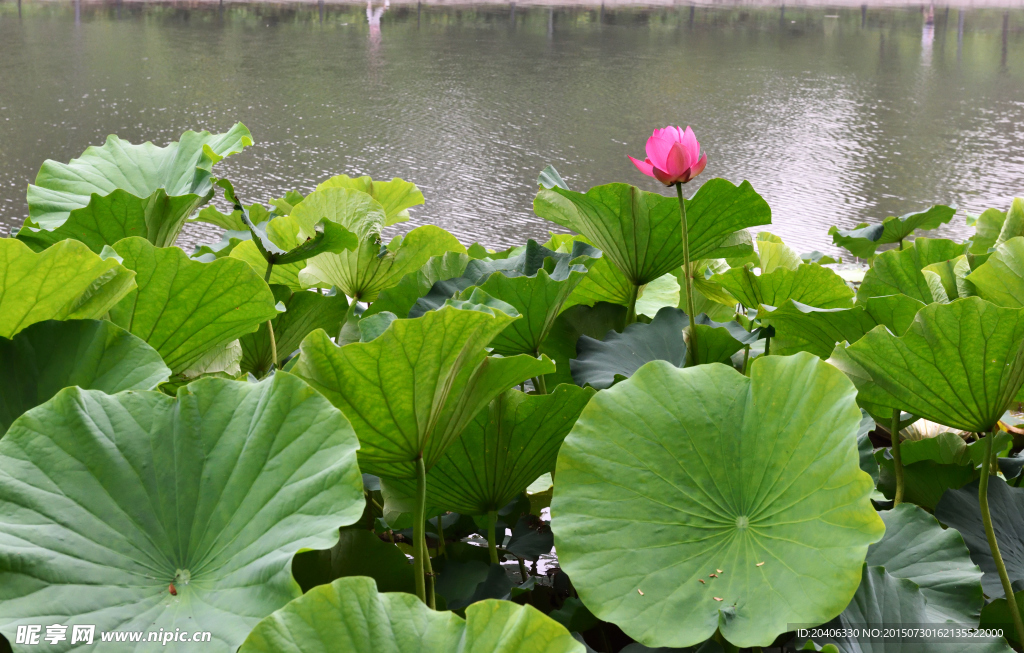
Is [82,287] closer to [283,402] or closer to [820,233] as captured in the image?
[283,402]

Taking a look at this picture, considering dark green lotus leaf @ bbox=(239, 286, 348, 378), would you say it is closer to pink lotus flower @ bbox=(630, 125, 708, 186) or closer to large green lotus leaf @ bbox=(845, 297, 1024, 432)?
pink lotus flower @ bbox=(630, 125, 708, 186)

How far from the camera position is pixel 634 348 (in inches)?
19.7

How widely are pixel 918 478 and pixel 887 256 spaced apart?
6.5 inches

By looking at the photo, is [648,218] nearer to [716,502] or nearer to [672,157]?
[672,157]

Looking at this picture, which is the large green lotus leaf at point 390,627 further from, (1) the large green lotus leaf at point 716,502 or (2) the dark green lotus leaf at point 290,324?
(2) the dark green lotus leaf at point 290,324

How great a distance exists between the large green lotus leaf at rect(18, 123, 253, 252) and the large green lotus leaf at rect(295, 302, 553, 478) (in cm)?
27

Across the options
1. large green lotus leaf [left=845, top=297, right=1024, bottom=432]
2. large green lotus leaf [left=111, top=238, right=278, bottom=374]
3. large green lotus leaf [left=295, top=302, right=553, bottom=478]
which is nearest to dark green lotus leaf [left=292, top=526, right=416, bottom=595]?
large green lotus leaf [left=295, top=302, right=553, bottom=478]

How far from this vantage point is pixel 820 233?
197 cm

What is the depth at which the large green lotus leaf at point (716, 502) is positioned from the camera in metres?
0.31

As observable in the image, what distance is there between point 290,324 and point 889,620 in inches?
17.1

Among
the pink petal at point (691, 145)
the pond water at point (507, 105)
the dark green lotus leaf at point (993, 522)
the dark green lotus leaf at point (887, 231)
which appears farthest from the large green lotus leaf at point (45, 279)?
the pond water at point (507, 105)

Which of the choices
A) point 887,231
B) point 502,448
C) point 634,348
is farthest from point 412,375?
point 887,231

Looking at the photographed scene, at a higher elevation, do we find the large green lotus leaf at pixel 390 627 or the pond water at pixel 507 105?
the pond water at pixel 507 105

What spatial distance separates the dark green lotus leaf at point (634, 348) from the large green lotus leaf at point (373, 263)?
0.20 meters
